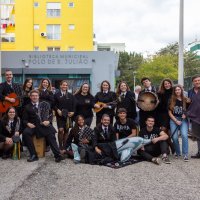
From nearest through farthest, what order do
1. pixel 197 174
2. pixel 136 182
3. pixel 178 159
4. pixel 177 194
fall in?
pixel 177 194, pixel 136 182, pixel 197 174, pixel 178 159

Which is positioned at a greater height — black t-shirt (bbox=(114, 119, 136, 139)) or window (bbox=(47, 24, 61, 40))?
window (bbox=(47, 24, 61, 40))

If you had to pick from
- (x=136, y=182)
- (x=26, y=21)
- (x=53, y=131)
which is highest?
(x=26, y=21)

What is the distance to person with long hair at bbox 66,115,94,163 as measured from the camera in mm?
8508

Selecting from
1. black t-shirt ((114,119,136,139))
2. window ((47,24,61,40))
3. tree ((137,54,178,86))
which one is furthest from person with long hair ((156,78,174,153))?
tree ((137,54,178,86))

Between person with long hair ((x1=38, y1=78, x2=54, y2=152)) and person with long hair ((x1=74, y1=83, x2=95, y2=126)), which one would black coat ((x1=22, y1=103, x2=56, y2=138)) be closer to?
person with long hair ((x1=38, y1=78, x2=54, y2=152))

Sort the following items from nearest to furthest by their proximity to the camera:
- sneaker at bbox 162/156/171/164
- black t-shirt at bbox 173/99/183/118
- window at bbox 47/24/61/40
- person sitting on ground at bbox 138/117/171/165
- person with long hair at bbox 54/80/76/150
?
sneaker at bbox 162/156/171/164 → person sitting on ground at bbox 138/117/171/165 → black t-shirt at bbox 173/99/183/118 → person with long hair at bbox 54/80/76/150 → window at bbox 47/24/61/40

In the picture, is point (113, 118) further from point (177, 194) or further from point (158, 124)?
point (177, 194)

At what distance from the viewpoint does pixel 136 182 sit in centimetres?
675

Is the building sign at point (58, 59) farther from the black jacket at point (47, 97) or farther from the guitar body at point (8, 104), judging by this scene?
the black jacket at point (47, 97)

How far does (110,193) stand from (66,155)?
311cm

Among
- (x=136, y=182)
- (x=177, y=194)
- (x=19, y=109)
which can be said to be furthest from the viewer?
(x=19, y=109)

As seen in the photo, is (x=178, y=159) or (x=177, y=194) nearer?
(x=177, y=194)

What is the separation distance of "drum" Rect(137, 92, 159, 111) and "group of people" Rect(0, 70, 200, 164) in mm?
79

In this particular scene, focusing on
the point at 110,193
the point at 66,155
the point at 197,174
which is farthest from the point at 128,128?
the point at 110,193
